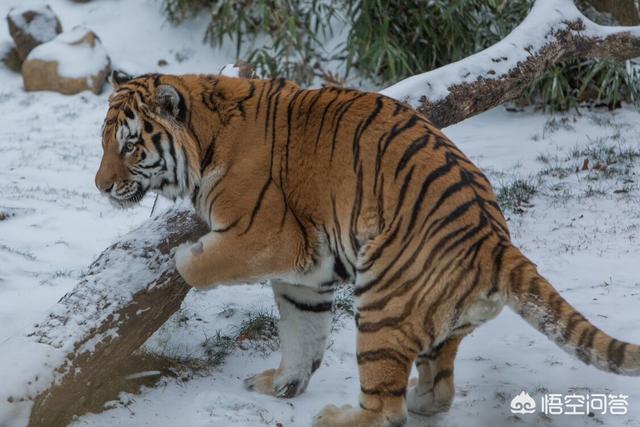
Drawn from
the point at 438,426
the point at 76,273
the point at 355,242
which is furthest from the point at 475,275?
the point at 76,273

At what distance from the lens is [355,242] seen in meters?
3.41

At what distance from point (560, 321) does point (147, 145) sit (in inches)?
69.4

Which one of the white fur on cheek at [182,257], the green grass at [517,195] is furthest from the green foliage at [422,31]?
the white fur on cheek at [182,257]

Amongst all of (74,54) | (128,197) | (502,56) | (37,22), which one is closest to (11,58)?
(37,22)

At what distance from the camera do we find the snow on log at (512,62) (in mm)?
4699

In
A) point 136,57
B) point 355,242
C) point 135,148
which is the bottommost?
point 136,57

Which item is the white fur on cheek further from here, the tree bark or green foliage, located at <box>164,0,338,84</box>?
green foliage, located at <box>164,0,338,84</box>

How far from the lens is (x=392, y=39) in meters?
9.38

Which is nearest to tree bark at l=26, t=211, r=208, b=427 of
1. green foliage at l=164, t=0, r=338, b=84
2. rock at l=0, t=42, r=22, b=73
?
green foliage at l=164, t=0, r=338, b=84

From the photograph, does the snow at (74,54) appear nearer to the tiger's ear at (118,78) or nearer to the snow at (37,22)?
the snow at (37,22)

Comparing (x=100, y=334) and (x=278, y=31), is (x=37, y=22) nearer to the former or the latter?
(x=278, y=31)

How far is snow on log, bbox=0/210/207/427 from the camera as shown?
3.36 metres

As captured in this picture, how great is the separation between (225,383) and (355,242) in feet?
3.50

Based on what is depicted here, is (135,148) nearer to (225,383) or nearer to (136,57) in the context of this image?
(225,383)
